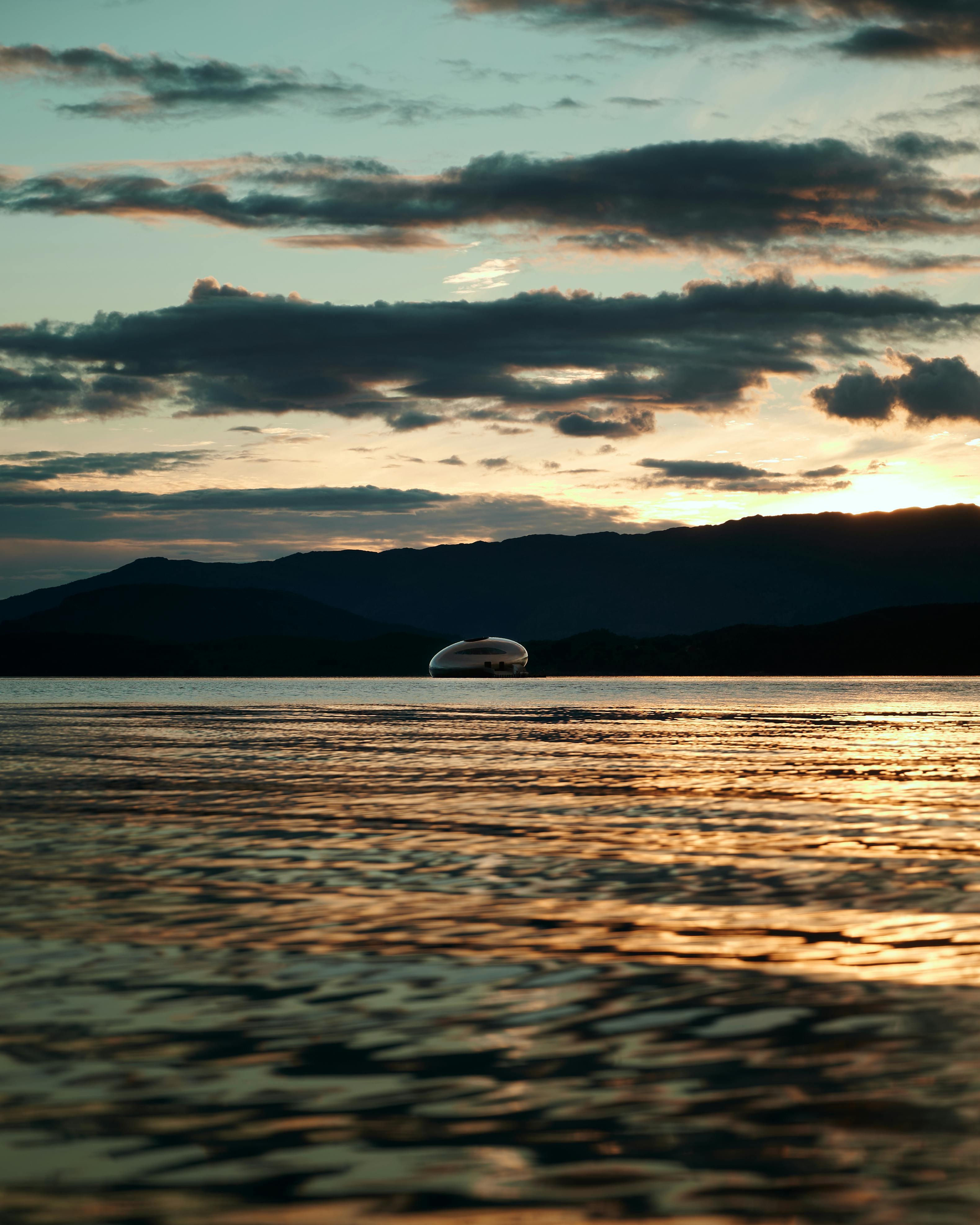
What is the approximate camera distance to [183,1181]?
19.5 feet

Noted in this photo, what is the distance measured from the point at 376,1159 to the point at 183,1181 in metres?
0.99

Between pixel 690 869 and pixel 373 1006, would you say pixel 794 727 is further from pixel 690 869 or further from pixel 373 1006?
pixel 373 1006

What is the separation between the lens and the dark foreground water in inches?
234

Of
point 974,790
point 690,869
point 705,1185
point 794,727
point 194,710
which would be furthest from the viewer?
point 194,710

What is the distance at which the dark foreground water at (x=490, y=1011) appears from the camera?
5.95 metres

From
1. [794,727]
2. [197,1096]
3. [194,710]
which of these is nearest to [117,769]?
[197,1096]

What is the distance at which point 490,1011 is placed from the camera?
8992 millimetres

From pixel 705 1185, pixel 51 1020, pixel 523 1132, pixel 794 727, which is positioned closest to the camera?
pixel 705 1185

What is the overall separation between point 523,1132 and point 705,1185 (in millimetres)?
1105

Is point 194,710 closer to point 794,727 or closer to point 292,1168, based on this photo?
point 794,727

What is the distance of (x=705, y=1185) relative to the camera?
19.4 ft

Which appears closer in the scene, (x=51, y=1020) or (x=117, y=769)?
(x=51, y=1020)

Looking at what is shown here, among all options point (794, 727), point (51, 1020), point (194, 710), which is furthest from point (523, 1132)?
point (194, 710)

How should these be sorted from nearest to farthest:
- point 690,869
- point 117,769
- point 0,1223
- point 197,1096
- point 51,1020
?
point 0,1223
point 197,1096
point 51,1020
point 690,869
point 117,769
